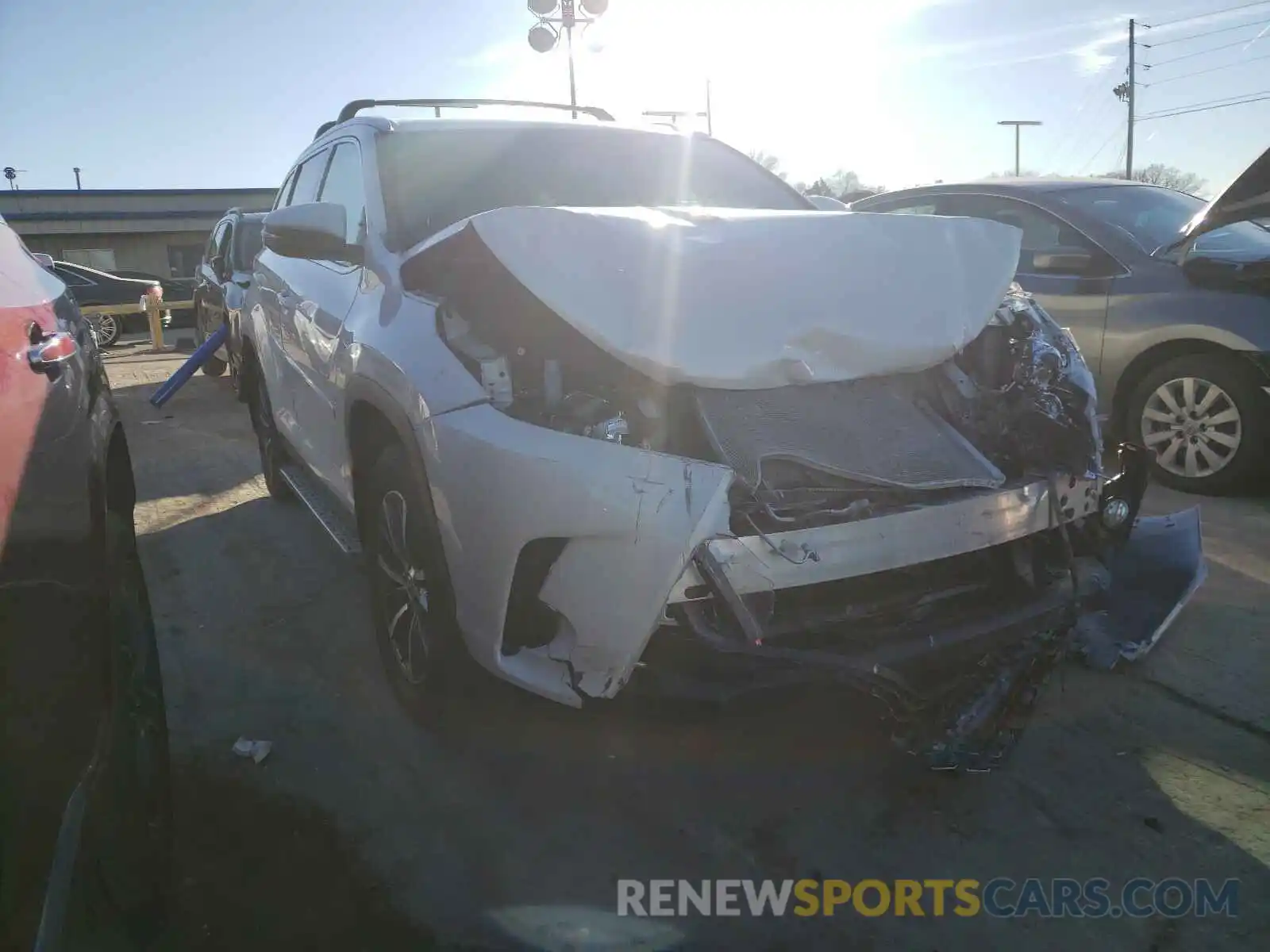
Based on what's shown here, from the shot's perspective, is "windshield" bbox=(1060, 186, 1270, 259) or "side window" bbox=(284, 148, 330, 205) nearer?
"side window" bbox=(284, 148, 330, 205)

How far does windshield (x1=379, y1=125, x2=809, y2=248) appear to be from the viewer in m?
3.54

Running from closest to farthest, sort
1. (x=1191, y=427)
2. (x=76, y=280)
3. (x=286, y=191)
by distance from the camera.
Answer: (x=1191, y=427)
(x=286, y=191)
(x=76, y=280)

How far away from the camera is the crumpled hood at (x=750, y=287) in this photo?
2.53 m

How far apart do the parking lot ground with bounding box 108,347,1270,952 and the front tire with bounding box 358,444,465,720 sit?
5.3 inches

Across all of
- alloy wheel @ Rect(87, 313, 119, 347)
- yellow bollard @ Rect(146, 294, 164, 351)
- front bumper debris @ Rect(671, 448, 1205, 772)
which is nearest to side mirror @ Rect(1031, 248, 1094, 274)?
front bumper debris @ Rect(671, 448, 1205, 772)

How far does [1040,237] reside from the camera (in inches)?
228

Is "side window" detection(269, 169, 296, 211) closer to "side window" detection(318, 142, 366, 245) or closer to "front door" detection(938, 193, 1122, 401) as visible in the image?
Result: "side window" detection(318, 142, 366, 245)

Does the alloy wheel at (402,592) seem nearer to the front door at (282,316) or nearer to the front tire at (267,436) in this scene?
the front door at (282,316)

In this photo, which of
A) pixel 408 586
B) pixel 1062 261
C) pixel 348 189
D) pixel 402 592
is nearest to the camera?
pixel 408 586

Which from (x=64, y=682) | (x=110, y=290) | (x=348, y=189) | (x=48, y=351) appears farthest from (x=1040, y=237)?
(x=110, y=290)

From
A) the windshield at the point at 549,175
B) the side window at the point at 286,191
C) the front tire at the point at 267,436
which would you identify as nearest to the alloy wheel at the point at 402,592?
the windshield at the point at 549,175

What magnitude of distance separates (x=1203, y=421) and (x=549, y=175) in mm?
3565

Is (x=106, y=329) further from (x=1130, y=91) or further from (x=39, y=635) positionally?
(x=1130, y=91)

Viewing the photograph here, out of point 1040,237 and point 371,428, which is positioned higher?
point 1040,237
